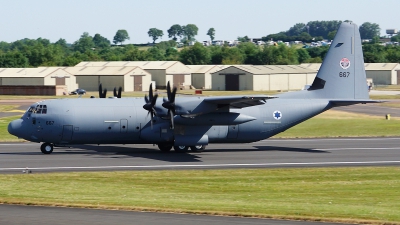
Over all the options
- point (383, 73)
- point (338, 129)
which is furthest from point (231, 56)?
point (338, 129)

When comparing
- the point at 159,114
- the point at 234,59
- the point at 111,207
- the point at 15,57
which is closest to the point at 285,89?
the point at 234,59

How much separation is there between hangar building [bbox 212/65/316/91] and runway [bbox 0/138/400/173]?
80.8m

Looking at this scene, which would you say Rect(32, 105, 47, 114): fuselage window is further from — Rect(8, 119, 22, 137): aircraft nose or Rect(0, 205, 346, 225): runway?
Rect(0, 205, 346, 225): runway

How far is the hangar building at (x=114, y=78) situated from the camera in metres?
128

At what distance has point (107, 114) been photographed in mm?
38781

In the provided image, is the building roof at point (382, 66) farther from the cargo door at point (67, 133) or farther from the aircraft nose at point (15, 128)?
the aircraft nose at point (15, 128)

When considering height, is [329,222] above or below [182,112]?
below

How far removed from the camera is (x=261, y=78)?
126 meters

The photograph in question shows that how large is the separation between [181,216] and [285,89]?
111m

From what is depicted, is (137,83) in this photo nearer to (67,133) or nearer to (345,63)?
(345,63)

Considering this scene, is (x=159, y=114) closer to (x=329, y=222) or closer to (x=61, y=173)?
(x=61, y=173)

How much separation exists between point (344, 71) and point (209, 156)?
1148 centimetres

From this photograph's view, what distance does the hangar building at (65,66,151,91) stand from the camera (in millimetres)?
127625

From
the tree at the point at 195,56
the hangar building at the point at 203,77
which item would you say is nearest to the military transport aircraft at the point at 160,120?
the hangar building at the point at 203,77
